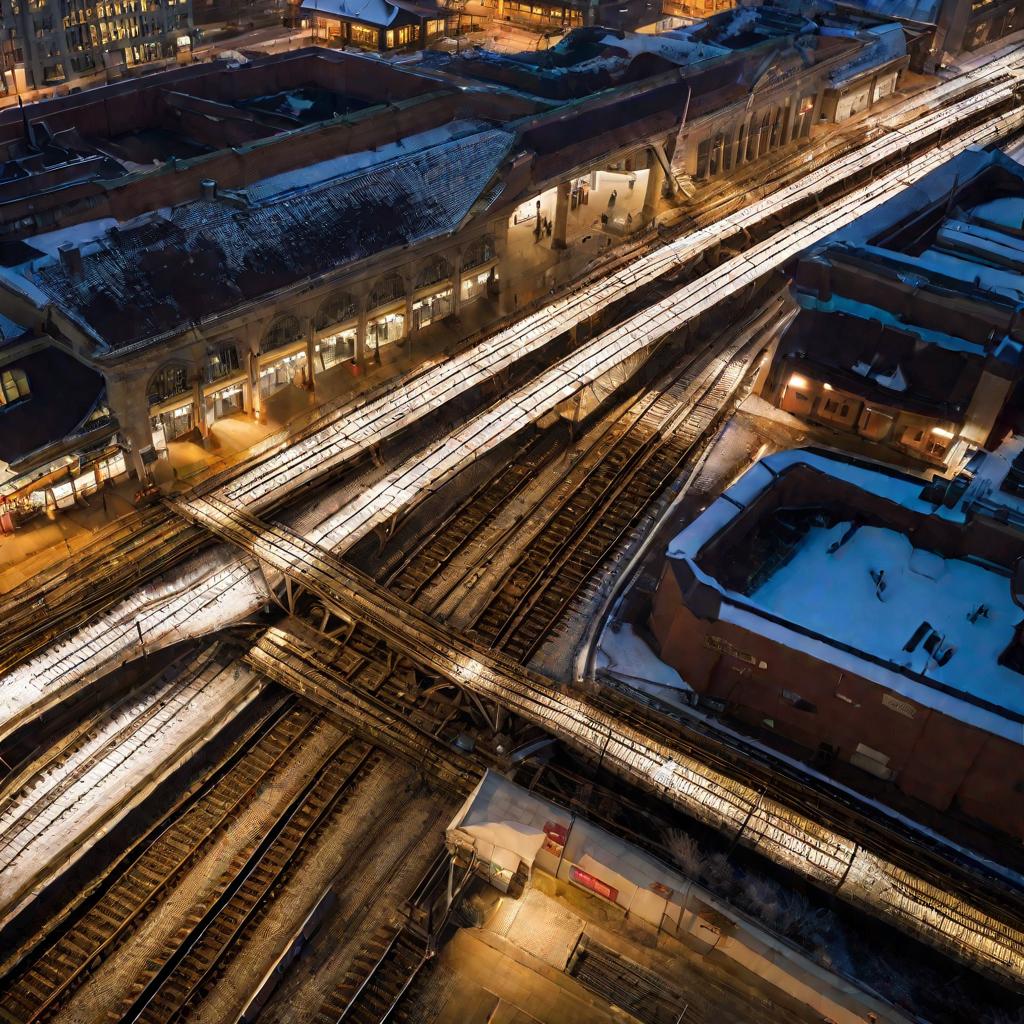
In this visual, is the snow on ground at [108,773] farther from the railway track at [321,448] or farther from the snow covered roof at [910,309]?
the snow covered roof at [910,309]

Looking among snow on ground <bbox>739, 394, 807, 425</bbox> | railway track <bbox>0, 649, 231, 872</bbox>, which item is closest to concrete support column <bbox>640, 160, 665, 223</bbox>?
snow on ground <bbox>739, 394, 807, 425</bbox>

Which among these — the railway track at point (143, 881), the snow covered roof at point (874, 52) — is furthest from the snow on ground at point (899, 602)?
the snow covered roof at point (874, 52)

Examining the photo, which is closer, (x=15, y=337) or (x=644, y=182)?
(x=15, y=337)

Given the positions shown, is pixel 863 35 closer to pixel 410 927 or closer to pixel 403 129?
pixel 403 129

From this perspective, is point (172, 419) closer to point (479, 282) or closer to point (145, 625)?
point (145, 625)

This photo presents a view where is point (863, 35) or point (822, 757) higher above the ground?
point (863, 35)

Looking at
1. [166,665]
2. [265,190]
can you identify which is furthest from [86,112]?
[166,665]

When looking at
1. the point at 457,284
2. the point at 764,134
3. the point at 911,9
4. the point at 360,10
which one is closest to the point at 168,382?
the point at 457,284
